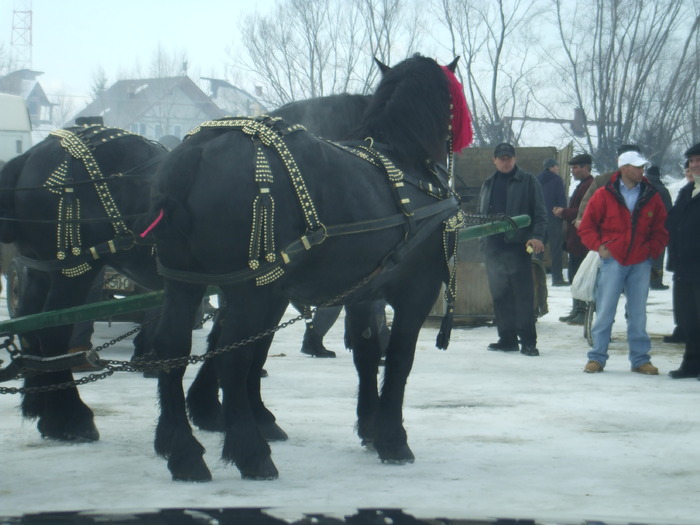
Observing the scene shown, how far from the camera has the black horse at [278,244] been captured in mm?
4934

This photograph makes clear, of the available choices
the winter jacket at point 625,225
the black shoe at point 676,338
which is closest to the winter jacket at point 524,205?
the winter jacket at point 625,225

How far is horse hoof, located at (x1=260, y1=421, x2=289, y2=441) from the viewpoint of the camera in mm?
6094

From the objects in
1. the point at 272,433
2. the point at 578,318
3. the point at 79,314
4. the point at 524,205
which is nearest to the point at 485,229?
the point at 272,433

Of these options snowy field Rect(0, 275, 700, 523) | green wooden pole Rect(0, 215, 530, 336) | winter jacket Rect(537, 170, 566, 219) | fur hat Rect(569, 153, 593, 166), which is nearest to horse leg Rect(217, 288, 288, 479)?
snowy field Rect(0, 275, 700, 523)

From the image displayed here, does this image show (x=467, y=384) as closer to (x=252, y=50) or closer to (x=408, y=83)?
(x=408, y=83)

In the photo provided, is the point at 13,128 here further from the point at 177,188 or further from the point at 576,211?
the point at 177,188

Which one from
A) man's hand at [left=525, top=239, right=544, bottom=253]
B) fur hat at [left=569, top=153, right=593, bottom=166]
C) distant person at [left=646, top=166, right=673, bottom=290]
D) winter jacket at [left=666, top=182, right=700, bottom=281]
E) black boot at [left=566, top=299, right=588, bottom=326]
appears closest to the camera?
winter jacket at [left=666, top=182, right=700, bottom=281]

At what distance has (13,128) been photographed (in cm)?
2189

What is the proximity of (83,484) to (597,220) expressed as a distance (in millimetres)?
5524

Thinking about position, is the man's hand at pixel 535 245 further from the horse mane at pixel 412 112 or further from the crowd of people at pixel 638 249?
the horse mane at pixel 412 112

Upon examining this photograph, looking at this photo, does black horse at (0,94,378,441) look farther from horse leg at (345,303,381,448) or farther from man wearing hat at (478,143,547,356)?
man wearing hat at (478,143,547,356)

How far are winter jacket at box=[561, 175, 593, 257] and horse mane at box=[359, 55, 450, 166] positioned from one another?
7600mm

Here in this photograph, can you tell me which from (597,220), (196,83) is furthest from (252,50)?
(597,220)

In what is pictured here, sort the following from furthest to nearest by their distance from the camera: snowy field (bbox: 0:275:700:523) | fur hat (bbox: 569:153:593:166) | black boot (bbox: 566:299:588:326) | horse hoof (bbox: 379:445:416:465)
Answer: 1. fur hat (bbox: 569:153:593:166)
2. black boot (bbox: 566:299:588:326)
3. horse hoof (bbox: 379:445:416:465)
4. snowy field (bbox: 0:275:700:523)
